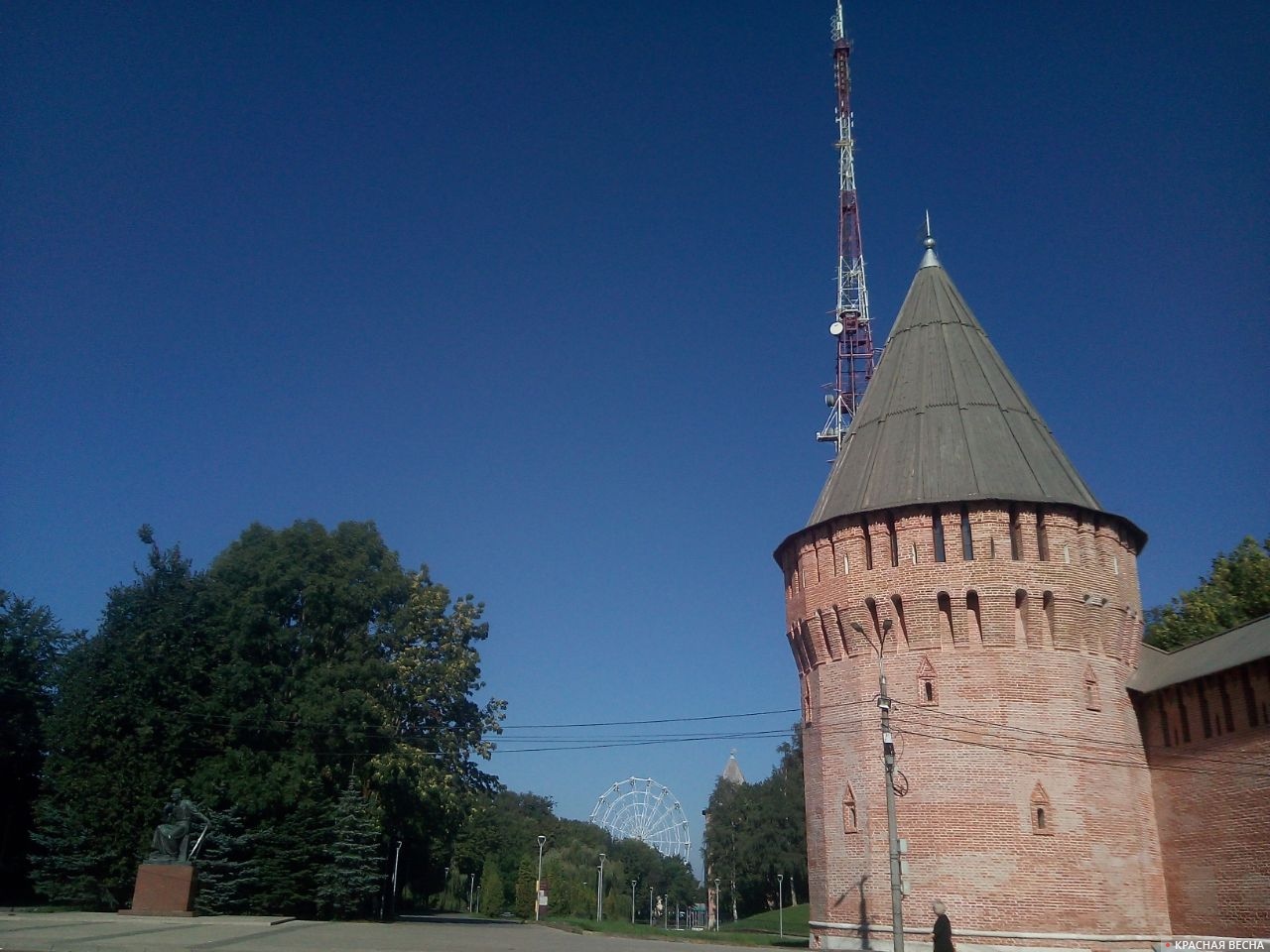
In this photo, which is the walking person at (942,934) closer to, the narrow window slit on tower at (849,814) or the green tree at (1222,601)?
the narrow window slit on tower at (849,814)

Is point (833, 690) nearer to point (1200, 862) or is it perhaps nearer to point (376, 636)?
point (1200, 862)

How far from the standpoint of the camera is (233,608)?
3269cm

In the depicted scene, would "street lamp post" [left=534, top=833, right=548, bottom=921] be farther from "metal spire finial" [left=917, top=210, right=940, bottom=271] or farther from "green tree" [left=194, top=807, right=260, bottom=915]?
"metal spire finial" [left=917, top=210, right=940, bottom=271]

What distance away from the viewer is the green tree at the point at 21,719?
34750mm

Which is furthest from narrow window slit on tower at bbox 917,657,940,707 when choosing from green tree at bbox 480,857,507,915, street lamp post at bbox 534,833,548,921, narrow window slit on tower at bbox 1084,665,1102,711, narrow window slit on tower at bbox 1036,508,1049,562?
green tree at bbox 480,857,507,915

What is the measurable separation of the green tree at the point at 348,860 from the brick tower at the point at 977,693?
46.0 feet

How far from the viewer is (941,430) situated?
2684 centimetres

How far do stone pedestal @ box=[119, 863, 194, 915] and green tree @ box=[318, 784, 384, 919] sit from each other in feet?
20.8

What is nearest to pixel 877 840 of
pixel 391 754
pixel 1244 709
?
pixel 1244 709

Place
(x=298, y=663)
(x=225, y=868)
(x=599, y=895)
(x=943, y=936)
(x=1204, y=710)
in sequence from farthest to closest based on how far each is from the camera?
(x=599, y=895), (x=298, y=663), (x=225, y=868), (x=1204, y=710), (x=943, y=936)

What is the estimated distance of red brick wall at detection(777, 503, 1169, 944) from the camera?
22.3 metres

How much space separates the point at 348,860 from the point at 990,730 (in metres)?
19.6

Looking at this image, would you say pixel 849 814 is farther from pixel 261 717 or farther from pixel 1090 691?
pixel 261 717

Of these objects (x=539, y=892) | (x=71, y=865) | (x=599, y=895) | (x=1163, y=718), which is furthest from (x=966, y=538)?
(x=599, y=895)
